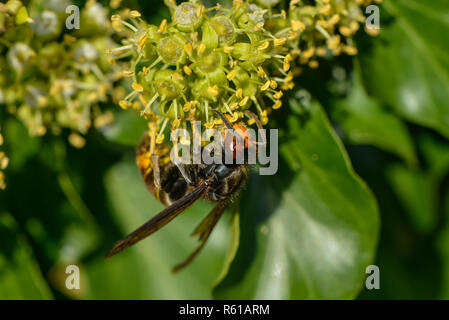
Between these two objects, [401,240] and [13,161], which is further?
[401,240]

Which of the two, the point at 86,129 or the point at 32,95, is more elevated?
the point at 32,95

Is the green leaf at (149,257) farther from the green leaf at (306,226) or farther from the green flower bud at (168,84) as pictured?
the green flower bud at (168,84)

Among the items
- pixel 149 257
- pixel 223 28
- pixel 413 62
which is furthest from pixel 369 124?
pixel 149 257

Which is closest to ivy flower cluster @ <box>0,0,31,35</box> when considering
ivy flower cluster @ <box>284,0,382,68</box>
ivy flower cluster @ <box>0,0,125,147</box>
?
ivy flower cluster @ <box>0,0,125,147</box>

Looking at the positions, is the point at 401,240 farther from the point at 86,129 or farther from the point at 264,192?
the point at 86,129

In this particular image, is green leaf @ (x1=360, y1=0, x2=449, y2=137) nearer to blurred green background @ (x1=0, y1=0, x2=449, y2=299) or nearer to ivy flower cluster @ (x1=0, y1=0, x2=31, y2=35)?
blurred green background @ (x1=0, y1=0, x2=449, y2=299)

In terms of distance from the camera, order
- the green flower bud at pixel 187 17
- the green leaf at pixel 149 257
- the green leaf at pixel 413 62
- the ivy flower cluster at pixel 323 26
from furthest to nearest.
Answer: the green leaf at pixel 149 257, the green leaf at pixel 413 62, the ivy flower cluster at pixel 323 26, the green flower bud at pixel 187 17

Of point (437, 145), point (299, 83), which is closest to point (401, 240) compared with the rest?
point (437, 145)

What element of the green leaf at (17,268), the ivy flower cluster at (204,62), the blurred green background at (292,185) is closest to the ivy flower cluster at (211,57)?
the ivy flower cluster at (204,62)
